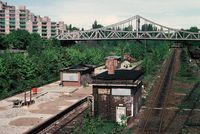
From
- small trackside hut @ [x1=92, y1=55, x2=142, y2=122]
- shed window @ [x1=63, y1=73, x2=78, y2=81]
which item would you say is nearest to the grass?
shed window @ [x1=63, y1=73, x2=78, y2=81]

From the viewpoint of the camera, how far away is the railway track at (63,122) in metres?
33.7

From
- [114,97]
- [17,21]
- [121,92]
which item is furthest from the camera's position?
[17,21]

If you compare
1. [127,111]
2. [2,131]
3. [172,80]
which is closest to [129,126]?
[127,111]

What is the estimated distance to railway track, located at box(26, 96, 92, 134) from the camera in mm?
33716

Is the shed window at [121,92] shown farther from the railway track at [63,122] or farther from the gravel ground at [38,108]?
the gravel ground at [38,108]

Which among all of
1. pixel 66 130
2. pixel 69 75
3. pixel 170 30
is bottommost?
pixel 66 130

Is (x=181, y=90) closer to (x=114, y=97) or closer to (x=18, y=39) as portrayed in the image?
(x=114, y=97)

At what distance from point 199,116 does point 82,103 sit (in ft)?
52.2

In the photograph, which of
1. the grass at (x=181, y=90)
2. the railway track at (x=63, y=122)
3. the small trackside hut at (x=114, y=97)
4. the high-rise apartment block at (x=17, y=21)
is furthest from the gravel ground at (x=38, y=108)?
the high-rise apartment block at (x=17, y=21)

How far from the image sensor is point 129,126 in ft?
115

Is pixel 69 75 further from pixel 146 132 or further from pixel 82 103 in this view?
pixel 146 132

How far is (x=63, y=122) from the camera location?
3750cm

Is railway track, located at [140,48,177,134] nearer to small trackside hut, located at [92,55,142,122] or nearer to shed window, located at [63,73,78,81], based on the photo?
small trackside hut, located at [92,55,142,122]

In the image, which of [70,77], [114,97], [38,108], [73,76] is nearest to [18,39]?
[70,77]
